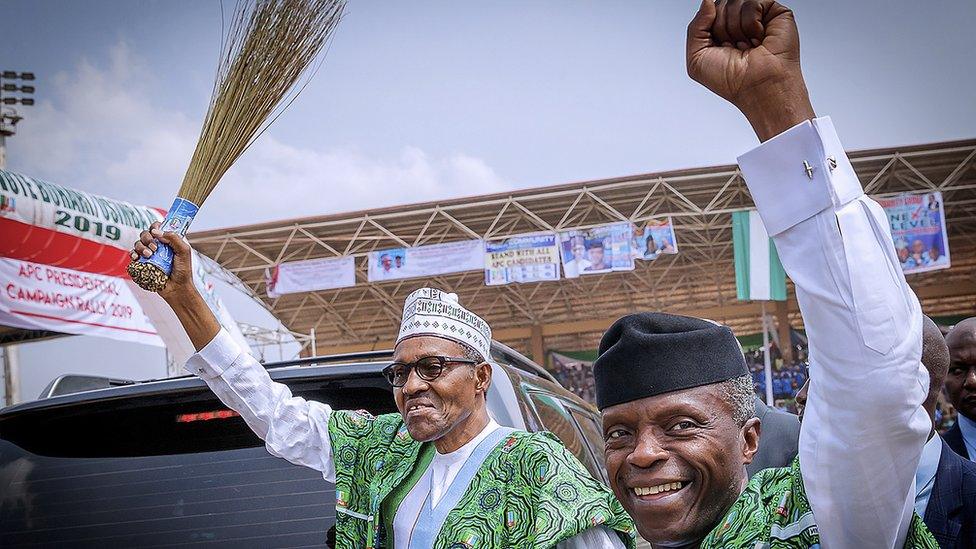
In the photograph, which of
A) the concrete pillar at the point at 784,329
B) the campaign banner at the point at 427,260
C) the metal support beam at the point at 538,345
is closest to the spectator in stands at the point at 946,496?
the campaign banner at the point at 427,260

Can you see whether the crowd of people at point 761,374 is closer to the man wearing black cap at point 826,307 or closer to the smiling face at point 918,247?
the smiling face at point 918,247

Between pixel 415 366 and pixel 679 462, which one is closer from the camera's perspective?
pixel 679 462

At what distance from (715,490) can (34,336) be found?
9768 mm

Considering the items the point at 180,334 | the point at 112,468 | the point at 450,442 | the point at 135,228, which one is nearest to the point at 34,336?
the point at 135,228

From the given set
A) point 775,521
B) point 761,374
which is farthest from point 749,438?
point 761,374

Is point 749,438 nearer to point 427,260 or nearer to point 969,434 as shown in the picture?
point 969,434

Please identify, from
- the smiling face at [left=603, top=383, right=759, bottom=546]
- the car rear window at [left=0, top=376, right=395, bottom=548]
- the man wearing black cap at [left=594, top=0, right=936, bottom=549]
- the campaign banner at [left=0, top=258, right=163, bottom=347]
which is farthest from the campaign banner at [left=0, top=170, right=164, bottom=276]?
the man wearing black cap at [left=594, top=0, right=936, bottom=549]

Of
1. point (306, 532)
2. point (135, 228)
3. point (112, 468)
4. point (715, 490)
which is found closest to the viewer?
point (715, 490)

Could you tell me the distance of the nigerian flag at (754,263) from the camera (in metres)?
14.5

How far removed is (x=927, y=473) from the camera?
1997mm

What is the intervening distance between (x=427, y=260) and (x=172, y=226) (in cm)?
1358

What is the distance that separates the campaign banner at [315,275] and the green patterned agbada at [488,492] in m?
14.1

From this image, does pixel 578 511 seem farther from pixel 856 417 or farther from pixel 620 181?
pixel 620 181

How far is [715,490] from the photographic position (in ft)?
5.57
